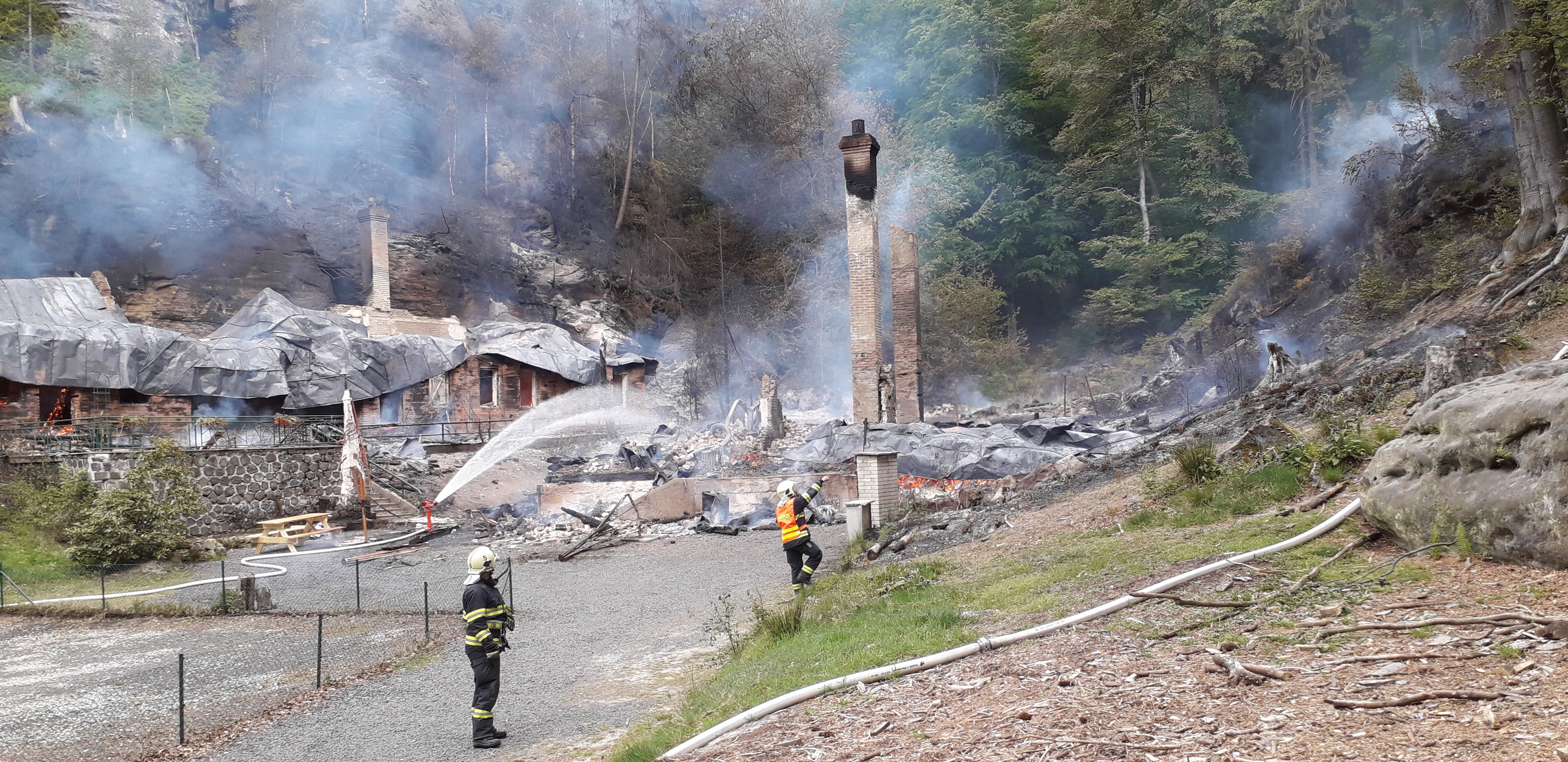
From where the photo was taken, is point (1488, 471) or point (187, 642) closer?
point (1488, 471)

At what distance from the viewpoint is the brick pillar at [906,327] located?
79.3 ft

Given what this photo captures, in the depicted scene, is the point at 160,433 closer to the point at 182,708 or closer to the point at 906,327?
the point at 906,327

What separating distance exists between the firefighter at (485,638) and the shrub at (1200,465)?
279 inches

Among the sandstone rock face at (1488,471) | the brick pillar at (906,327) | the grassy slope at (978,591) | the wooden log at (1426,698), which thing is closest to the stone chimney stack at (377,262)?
the brick pillar at (906,327)

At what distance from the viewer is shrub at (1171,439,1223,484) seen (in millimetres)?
9875

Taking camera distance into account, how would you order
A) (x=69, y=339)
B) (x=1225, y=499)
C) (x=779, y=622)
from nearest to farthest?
(x=779, y=622) < (x=1225, y=499) < (x=69, y=339)

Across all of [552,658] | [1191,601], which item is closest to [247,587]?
[552,658]

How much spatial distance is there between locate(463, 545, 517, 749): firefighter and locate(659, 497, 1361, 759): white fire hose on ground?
6.48ft

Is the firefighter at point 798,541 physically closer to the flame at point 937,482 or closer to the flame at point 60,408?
the flame at point 937,482

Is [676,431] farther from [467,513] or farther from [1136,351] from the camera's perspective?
[1136,351]

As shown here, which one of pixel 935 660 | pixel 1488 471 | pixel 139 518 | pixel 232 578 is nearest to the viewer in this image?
pixel 1488 471

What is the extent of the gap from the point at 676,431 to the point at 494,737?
95.2ft

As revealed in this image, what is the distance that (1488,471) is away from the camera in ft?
16.1

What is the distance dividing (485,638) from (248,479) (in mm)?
16692
